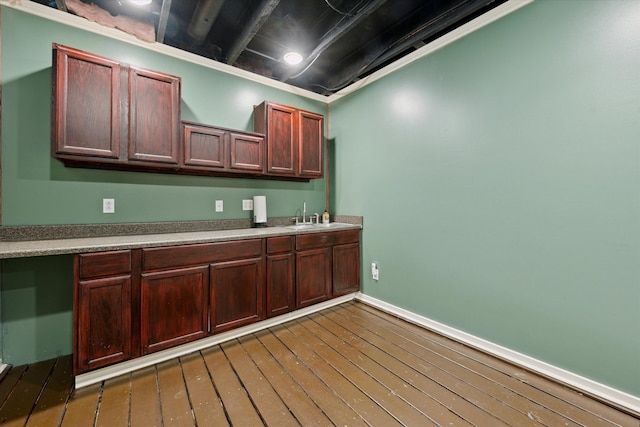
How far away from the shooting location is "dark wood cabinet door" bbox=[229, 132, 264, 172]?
2.52 metres

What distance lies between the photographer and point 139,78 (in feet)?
6.64

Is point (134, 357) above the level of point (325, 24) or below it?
below

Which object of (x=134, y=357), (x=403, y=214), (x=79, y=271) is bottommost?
(x=134, y=357)

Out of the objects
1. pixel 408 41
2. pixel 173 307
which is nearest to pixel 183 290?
pixel 173 307

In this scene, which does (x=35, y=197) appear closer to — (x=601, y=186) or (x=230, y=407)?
(x=230, y=407)

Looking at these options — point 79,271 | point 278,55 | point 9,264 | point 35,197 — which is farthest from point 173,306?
point 278,55

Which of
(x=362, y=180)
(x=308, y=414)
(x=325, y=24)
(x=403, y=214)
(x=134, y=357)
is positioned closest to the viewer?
(x=308, y=414)

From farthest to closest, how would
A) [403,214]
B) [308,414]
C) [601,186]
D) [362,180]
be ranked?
[362,180] → [403,214] → [601,186] → [308,414]

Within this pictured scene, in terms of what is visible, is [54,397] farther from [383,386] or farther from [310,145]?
[310,145]

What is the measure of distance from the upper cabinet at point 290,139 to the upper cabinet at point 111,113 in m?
0.84

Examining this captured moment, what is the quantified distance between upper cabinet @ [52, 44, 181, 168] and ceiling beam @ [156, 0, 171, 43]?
1.38 ft

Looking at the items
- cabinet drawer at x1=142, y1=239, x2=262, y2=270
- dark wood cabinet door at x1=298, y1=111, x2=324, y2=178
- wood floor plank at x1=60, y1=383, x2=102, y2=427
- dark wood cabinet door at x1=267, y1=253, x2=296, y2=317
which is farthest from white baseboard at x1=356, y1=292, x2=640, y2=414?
wood floor plank at x1=60, y1=383, x2=102, y2=427

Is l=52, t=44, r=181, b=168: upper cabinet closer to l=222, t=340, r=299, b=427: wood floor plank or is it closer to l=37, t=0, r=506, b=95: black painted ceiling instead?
l=37, t=0, r=506, b=95: black painted ceiling

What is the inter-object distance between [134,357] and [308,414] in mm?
1292
